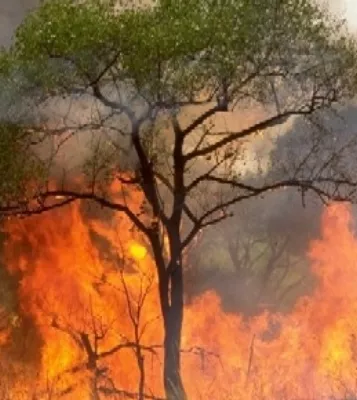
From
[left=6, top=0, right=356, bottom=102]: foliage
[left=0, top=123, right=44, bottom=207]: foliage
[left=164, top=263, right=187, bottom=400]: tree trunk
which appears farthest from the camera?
[left=0, top=123, right=44, bottom=207]: foliage

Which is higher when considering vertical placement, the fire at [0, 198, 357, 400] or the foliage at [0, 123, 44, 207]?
the foliage at [0, 123, 44, 207]

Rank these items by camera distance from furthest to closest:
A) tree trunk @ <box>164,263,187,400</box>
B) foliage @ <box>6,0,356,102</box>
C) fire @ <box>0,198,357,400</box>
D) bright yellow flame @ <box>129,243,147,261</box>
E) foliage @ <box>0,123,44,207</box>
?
bright yellow flame @ <box>129,243,147,261</box> < fire @ <box>0,198,357,400</box> < foliage @ <box>0,123,44,207</box> < tree trunk @ <box>164,263,187,400</box> < foliage @ <box>6,0,356,102</box>

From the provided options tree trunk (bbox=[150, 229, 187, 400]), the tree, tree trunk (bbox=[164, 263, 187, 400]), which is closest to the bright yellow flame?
the tree

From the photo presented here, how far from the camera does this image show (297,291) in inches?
914

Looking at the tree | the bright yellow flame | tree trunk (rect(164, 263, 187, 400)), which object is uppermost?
the tree

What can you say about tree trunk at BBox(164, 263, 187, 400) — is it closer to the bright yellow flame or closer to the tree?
the tree

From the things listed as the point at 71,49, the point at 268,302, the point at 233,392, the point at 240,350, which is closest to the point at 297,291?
the point at 268,302

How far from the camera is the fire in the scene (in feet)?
63.4

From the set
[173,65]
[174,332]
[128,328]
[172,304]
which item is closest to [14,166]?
[173,65]

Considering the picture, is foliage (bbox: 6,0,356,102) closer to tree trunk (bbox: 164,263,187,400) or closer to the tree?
the tree

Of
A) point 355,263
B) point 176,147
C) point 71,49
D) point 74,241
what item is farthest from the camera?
point 355,263

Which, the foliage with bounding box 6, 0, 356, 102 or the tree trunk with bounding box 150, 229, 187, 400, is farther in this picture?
the tree trunk with bounding box 150, 229, 187, 400

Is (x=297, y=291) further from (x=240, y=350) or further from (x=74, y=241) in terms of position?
(x=74, y=241)

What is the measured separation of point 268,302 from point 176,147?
870 centimetres
